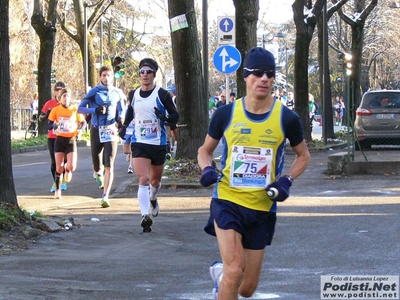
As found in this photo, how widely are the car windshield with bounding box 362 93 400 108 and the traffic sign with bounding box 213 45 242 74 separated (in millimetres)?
6810

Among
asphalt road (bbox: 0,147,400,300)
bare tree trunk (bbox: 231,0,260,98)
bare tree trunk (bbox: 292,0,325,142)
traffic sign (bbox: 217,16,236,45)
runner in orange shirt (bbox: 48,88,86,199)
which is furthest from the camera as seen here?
bare tree trunk (bbox: 292,0,325,142)

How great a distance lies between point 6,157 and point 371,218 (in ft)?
15.6

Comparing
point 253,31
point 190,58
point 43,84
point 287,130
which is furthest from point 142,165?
point 43,84

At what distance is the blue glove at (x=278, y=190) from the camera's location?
617cm

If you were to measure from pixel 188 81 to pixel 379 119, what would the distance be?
28.7 ft

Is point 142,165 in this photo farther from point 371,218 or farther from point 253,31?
point 253,31

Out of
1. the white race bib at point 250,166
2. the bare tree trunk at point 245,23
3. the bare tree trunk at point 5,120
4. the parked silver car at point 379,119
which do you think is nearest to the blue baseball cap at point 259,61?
the white race bib at point 250,166

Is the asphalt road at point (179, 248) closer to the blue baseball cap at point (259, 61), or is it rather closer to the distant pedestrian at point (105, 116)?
the distant pedestrian at point (105, 116)

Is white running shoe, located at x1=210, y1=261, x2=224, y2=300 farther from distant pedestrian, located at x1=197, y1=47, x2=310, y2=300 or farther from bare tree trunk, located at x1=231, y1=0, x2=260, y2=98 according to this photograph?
bare tree trunk, located at x1=231, y1=0, x2=260, y2=98

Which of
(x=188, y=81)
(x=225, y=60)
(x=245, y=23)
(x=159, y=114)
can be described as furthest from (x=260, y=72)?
(x=245, y=23)

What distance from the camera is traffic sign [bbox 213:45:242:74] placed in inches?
811

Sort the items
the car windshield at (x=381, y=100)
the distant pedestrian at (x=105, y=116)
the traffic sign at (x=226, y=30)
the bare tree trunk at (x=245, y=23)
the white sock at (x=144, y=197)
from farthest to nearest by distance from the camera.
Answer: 1. the car windshield at (x=381, y=100)
2. the bare tree trunk at (x=245, y=23)
3. the traffic sign at (x=226, y=30)
4. the distant pedestrian at (x=105, y=116)
5. the white sock at (x=144, y=197)

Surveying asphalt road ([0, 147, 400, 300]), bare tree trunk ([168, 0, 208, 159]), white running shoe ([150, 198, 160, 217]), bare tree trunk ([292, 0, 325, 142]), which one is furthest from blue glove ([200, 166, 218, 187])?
bare tree trunk ([292, 0, 325, 142])

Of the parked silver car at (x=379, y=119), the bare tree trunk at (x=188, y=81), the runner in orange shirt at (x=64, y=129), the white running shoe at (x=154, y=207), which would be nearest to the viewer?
the white running shoe at (x=154, y=207)
